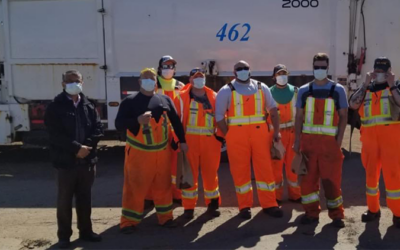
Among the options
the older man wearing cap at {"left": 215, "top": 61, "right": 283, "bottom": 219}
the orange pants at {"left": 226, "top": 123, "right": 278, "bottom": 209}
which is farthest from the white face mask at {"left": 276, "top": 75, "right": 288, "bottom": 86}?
the orange pants at {"left": 226, "top": 123, "right": 278, "bottom": 209}

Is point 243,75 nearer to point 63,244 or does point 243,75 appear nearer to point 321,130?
point 321,130

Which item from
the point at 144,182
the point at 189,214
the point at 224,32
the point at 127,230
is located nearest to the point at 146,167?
the point at 144,182

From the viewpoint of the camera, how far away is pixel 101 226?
4938 mm

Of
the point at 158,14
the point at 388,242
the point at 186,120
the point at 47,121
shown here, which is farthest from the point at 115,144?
the point at 388,242

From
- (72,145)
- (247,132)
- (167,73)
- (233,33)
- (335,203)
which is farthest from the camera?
(233,33)

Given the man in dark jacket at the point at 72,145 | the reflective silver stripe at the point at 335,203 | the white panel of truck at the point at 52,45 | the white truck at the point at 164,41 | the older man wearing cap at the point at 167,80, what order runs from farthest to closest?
the white panel of truck at the point at 52,45 < the white truck at the point at 164,41 < the older man wearing cap at the point at 167,80 < the reflective silver stripe at the point at 335,203 < the man in dark jacket at the point at 72,145

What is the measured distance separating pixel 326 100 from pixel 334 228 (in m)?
1.33

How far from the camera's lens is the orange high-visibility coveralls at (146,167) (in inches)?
180

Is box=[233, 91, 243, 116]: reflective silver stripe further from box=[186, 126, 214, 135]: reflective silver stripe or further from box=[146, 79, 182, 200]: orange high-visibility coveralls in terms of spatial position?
box=[146, 79, 182, 200]: orange high-visibility coveralls

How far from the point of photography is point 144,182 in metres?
4.61

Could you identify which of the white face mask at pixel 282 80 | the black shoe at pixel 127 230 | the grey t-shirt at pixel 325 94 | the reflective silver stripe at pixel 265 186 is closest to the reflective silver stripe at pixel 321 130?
→ the grey t-shirt at pixel 325 94

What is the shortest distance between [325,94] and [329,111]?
180mm

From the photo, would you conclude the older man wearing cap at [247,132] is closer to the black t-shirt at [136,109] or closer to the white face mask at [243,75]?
the white face mask at [243,75]

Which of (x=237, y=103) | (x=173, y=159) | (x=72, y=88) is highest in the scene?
(x=72, y=88)
